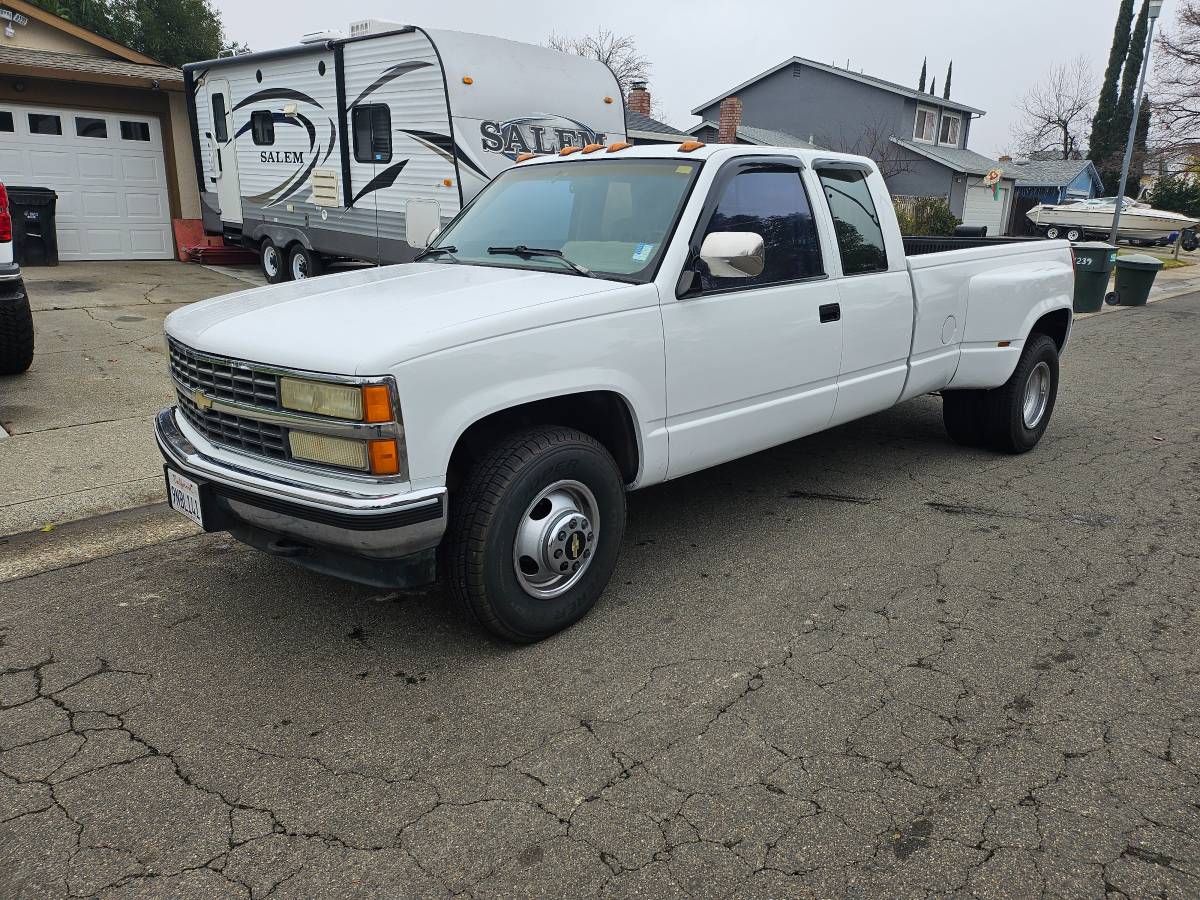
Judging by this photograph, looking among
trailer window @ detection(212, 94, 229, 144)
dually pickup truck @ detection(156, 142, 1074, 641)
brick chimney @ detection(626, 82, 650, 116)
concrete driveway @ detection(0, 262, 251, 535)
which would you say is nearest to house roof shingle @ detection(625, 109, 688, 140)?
brick chimney @ detection(626, 82, 650, 116)

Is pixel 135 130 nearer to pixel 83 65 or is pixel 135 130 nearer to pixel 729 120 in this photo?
pixel 83 65

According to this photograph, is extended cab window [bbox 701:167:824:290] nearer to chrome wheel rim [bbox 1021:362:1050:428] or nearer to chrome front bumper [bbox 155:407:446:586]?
chrome front bumper [bbox 155:407:446:586]

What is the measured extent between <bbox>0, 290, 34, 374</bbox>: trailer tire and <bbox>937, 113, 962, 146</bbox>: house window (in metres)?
40.7

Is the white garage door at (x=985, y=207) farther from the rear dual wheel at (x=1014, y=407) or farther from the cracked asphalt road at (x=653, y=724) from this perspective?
the cracked asphalt road at (x=653, y=724)

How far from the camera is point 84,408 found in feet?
22.4

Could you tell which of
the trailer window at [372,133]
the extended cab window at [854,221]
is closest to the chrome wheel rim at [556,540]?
the extended cab window at [854,221]

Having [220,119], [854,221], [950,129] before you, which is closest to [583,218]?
[854,221]

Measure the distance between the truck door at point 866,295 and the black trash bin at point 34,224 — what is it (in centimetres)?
1351

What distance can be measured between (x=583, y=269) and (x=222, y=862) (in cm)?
262

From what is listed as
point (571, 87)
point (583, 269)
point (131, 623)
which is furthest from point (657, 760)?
point (571, 87)

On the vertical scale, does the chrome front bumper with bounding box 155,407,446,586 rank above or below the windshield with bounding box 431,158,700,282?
below

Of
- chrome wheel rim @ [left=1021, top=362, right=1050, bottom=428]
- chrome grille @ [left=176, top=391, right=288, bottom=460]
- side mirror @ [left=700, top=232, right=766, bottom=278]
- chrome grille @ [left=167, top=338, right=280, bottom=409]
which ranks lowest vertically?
chrome wheel rim @ [left=1021, top=362, right=1050, bottom=428]

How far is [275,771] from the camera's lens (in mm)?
2885

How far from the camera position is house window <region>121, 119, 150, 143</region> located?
15547 mm
